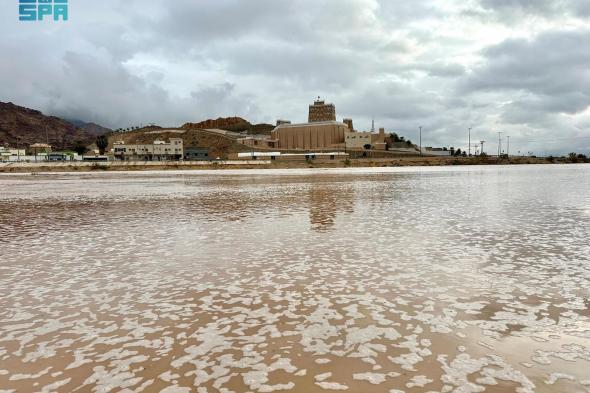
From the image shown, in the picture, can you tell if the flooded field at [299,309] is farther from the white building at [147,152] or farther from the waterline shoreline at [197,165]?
the white building at [147,152]

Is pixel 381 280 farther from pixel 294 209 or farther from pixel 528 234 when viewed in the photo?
pixel 294 209

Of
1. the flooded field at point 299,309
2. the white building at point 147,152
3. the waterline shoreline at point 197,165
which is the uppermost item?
the white building at point 147,152

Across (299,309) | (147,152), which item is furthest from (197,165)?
(299,309)

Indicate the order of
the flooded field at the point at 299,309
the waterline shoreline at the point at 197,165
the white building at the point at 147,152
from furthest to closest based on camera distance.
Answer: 1. the white building at the point at 147,152
2. the waterline shoreline at the point at 197,165
3. the flooded field at the point at 299,309

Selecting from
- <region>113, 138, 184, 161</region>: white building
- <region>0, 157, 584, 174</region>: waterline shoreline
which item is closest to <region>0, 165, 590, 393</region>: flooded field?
<region>0, 157, 584, 174</region>: waterline shoreline

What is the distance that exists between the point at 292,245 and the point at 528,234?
9486mm

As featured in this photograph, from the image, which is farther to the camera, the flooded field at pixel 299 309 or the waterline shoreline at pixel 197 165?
the waterline shoreline at pixel 197 165

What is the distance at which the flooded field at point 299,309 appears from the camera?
6492 millimetres

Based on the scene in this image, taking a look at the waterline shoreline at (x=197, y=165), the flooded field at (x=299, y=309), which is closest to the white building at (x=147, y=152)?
the waterline shoreline at (x=197, y=165)

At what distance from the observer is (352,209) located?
27.0 meters

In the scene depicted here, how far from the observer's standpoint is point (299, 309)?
9.30 metres

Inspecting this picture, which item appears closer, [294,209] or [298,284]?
[298,284]

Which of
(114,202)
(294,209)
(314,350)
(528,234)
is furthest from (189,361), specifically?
(114,202)

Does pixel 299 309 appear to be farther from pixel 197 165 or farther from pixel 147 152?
pixel 147 152
